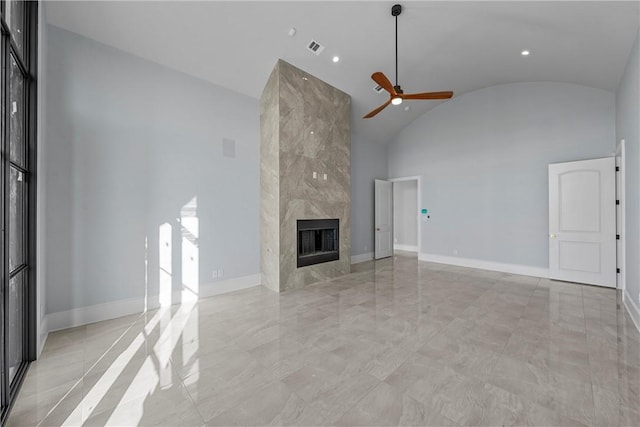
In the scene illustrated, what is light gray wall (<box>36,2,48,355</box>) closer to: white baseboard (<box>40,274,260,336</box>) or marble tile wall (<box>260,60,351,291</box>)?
white baseboard (<box>40,274,260,336</box>)

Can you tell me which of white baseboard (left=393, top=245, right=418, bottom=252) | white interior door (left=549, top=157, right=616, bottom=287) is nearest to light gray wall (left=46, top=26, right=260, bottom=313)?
white interior door (left=549, top=157, right=616, bottom=287)

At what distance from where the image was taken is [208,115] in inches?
169

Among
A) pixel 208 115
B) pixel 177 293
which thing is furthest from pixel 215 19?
pixel 177 293

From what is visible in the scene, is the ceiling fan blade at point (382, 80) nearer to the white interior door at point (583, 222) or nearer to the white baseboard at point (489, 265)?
the white interior door at point (583, 222)

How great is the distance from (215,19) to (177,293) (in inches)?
152

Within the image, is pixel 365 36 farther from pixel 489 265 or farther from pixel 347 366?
pixel 489 265

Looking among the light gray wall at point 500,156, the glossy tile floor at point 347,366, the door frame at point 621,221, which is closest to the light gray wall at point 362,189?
the light gray wall at point 500,156

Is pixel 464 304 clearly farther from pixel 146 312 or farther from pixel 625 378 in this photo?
pixel 146 312

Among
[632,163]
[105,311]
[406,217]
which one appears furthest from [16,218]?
[406,217]

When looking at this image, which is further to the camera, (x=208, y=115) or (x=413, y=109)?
(x=413, y=109)

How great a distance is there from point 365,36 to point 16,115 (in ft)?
14.1

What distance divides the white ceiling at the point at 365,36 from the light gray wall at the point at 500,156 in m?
0.51

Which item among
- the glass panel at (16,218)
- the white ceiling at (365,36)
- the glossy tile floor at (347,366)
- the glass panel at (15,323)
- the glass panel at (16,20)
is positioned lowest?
the glossy tile floor at (347,366)

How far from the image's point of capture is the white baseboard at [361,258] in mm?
6895
